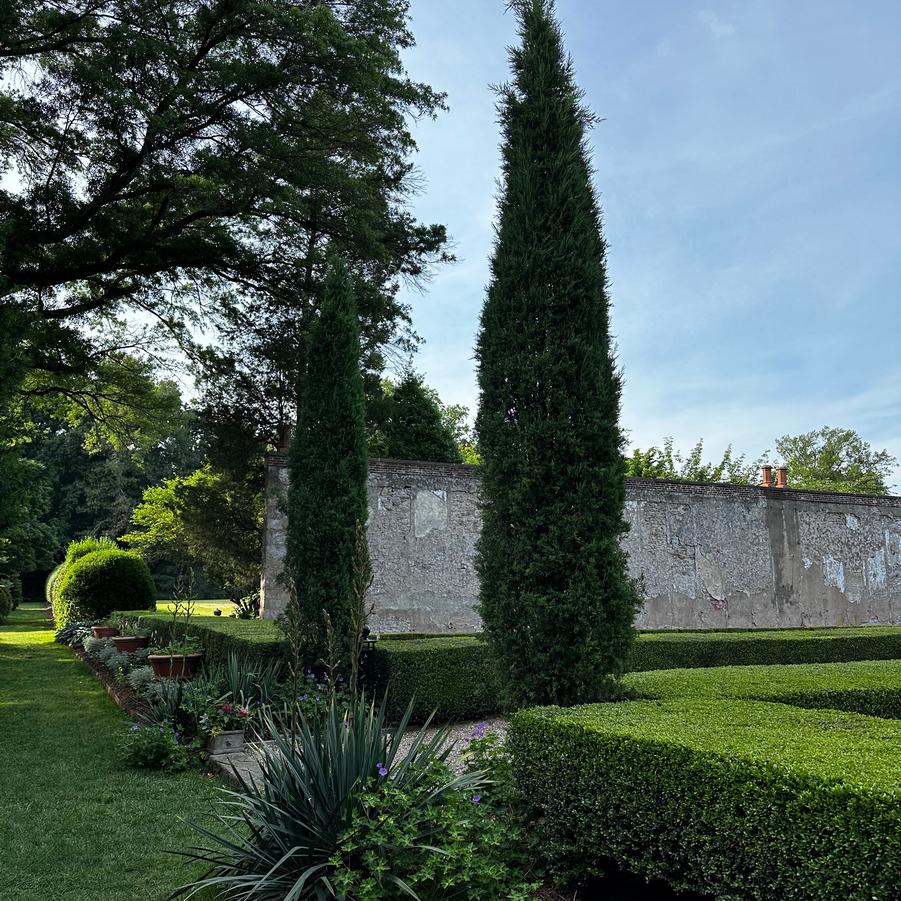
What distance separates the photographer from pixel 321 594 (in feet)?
25.5

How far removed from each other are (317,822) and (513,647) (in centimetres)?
180

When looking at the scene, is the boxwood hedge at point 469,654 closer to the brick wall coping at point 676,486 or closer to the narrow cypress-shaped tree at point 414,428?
the brick wall coping at point 676,486

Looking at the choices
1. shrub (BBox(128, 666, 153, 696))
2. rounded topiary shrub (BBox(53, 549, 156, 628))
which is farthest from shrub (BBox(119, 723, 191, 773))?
rounded topiary shrub (BBox(53, 549, 156, 628))

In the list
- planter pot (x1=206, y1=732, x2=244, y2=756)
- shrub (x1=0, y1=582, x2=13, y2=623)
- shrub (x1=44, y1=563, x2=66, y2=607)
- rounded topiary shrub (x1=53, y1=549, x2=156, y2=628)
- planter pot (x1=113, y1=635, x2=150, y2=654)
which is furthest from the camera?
shrub (x1=44, y1=563, x2=66, y2=607)

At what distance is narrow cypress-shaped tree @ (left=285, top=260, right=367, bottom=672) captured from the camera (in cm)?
783

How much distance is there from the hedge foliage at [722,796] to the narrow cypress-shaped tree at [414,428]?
45.2 feet

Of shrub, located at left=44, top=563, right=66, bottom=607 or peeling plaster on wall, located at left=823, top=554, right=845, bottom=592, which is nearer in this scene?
peeling plaster on wall, located at left=823, top=554, right=845, bottom=592

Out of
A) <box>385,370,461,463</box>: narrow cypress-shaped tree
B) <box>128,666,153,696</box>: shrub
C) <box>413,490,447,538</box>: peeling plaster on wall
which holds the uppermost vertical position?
<box>385,370,461,463</box>: narrow cypress-shaped tree

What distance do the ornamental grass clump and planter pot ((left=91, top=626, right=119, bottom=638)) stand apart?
1152 cm

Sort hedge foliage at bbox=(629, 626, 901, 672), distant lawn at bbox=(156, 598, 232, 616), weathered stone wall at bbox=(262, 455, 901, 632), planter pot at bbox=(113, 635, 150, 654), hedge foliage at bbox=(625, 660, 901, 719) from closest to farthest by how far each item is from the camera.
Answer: hedge foliage at bbox=(625, 660, 901, 719), hedge foliage at bbox=(629, 626, 901, 672), planter pot at bbox=(113, 635, 150, 654), weathered stone wall at bbox=(262, 455, 901, 632), distant lawn at bbox=(156, 598, 232, 616)

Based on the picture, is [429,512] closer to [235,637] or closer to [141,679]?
[235,637]

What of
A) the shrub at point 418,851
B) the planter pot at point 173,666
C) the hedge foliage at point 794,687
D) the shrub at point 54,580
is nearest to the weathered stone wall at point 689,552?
the planter pot at point 173,666

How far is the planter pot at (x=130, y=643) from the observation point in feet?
37.1

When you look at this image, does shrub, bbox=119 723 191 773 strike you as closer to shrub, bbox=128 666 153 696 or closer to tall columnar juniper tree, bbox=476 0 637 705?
shrub, bbox=128 666 153 696
